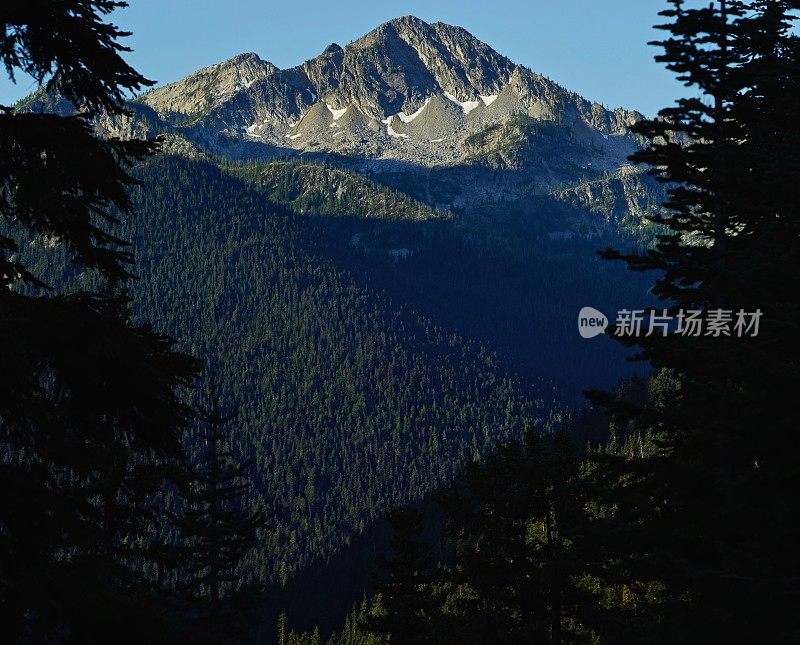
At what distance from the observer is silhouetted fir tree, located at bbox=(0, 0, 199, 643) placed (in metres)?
7.86

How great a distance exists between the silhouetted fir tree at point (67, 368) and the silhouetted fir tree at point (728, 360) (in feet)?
23.7

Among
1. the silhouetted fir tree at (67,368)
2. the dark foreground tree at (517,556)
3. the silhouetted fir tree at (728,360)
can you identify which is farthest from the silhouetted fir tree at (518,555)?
the silhouetted fir tree at (67,368)

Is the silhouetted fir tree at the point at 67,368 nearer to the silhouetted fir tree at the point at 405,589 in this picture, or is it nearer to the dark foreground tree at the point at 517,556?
the dark foreground tree at the point at 517,556

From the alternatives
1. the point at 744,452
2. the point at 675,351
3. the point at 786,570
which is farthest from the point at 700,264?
the point at 786,570

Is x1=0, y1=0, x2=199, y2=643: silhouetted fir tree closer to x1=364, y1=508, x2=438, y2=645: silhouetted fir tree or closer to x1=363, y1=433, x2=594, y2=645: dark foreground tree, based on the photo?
x1=363, y1=433, x2=594, y2=645: dark foreground tree

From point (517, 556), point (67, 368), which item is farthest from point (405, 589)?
point (67, 368)

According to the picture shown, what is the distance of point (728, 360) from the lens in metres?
11.7

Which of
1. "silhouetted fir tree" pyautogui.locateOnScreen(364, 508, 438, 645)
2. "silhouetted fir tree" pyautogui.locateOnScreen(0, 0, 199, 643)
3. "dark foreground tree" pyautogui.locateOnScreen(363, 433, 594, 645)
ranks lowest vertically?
"silhouetted fir tree" pyautogui.locateOnScreen(364, 508, 438, 645)

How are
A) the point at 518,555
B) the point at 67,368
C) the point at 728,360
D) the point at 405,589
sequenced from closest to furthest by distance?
1. the point at 67,368
2. the point at 728,360
3. the point at 518,555
4. the point at 405,589

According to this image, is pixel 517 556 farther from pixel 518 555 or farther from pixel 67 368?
pixel 67 368

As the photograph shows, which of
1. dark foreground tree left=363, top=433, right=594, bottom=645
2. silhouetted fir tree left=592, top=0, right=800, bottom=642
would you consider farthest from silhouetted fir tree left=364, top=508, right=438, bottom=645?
silhouetted fir tree left=592, top=0, right=800, bottom=642

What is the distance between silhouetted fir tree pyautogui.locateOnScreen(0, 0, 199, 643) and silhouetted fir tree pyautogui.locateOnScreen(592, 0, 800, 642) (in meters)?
7.22

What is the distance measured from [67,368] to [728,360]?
8.21 m

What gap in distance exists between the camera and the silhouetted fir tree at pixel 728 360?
37.3ft
